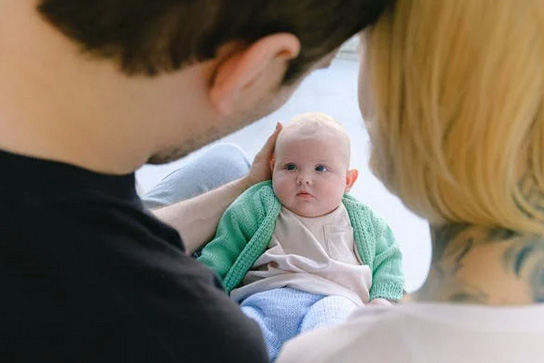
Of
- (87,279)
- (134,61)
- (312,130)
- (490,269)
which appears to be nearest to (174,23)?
(134,61)

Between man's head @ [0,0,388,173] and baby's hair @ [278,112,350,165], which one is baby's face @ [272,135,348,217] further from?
man's head @ [0,0,388,173]

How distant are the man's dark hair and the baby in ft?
2.44

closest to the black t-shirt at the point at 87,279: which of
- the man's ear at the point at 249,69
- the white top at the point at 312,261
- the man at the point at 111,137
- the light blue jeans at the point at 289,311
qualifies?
the man at the point at 111,137

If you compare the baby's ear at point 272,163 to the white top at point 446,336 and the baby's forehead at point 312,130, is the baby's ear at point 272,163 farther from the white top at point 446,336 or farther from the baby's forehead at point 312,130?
the white top at point 446,336

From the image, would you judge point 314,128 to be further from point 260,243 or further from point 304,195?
point 260,243

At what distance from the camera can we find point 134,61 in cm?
54

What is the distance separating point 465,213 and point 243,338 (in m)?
0.21

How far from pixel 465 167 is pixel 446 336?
0.13 meters

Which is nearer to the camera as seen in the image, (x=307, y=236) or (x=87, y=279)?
(x=87, y=279)

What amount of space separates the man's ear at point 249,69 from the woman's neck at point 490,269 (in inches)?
8.1

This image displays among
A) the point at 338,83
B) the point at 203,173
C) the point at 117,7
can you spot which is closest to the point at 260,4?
the point at 117,7

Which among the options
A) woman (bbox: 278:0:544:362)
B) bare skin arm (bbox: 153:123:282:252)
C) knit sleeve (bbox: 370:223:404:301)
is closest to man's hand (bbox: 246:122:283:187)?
bare skin arm (bbox: 153:123:282:252)

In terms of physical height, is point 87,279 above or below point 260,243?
above

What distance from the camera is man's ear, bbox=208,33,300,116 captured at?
57 cm
